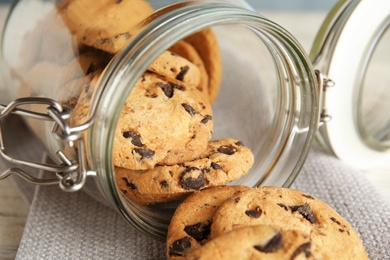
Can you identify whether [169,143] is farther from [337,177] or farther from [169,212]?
[337,177]

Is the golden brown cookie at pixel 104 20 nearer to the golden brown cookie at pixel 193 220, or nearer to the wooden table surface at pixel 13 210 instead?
the golden brown cookie at pixel 193 220

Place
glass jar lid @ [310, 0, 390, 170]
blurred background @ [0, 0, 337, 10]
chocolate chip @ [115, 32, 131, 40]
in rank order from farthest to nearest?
blurred background @ [0, 0, 337, 10] < glass jar lid @ [310, 0, 390, 170] < chocolate chip @ [115, 32, 131, 40]

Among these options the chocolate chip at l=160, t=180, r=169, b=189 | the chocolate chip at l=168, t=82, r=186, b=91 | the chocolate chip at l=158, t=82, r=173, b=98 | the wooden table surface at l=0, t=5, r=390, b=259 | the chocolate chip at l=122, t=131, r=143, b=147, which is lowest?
the wooden table surface at l=0, t=5, r=390, b=259

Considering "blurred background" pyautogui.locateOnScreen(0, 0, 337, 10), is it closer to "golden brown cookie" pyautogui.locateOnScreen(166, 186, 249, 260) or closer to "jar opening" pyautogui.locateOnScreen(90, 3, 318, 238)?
"jar opening" pyautogui.locateOnScreen(90, 3, 318, 238)

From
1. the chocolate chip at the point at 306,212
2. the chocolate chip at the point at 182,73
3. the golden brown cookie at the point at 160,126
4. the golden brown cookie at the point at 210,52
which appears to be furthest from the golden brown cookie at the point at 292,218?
the golden brown cookie at the point at 210,52

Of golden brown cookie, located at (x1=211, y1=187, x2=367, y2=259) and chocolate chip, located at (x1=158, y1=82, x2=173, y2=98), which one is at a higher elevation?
chocolate chip, located at (x1=158, y1=82, x2=173, y2=98)

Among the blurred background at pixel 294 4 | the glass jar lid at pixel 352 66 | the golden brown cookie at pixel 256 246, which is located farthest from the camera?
the blurred background at pixel 294 4

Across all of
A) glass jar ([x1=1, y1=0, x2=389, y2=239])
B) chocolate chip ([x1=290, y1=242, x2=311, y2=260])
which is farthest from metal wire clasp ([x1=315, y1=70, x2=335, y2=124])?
chocolate chip ([x1=290, y1=242, x2=311, y2=260])

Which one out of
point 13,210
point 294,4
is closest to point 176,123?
point 13,210

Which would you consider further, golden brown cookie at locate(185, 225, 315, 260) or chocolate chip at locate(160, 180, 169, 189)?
chocolate chip at locate(160, 180, 169, 189)

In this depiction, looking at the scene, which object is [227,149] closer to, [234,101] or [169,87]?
[169,87]
